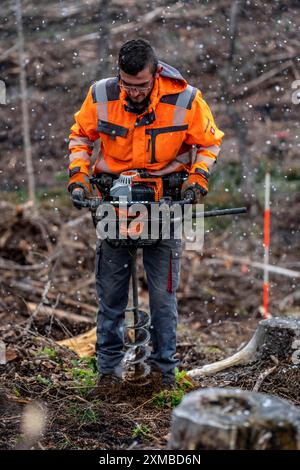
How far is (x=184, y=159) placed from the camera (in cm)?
531

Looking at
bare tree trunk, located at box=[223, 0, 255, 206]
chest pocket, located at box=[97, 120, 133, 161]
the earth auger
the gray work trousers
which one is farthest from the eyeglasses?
bare tree trunk, located at box=[223, 0, 255, 206]

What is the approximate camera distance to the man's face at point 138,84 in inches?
190

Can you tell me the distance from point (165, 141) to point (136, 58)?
0.57 m

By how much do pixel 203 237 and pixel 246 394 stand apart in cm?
720

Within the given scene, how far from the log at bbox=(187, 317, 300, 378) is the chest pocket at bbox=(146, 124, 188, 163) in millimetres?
1614

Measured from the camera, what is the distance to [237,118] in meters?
12.9

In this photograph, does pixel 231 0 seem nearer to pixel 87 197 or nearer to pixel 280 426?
pixel 87 197

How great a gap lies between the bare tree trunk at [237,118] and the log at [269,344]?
5.93 m

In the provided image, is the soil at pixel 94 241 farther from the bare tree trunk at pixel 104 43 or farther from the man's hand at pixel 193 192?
the man's hand at pixel 193 192

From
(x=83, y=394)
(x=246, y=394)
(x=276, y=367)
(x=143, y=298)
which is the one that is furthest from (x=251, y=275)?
(x=246, y=394)

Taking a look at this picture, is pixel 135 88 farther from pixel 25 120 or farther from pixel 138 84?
pixel 25 120

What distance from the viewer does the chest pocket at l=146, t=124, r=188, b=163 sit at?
505 cm

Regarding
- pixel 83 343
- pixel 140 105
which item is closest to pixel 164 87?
pixel 140 105

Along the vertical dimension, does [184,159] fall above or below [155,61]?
below
